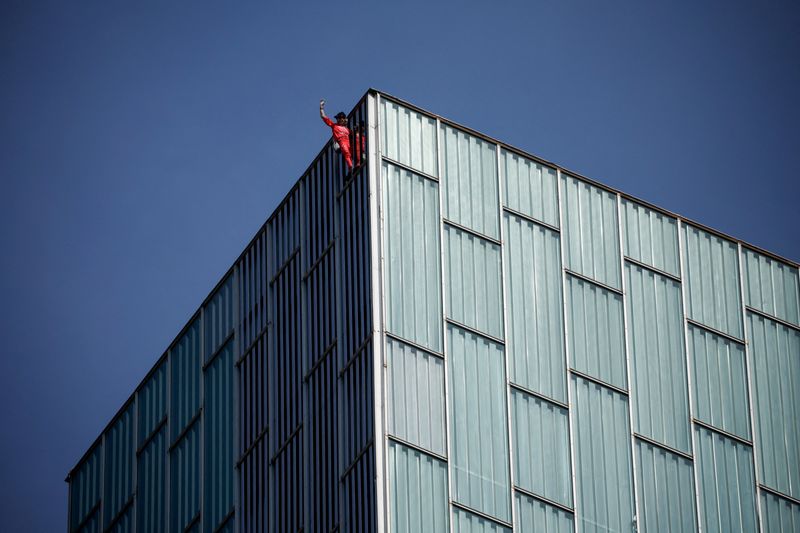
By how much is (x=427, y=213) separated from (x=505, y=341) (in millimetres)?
5140

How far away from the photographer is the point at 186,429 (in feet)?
276

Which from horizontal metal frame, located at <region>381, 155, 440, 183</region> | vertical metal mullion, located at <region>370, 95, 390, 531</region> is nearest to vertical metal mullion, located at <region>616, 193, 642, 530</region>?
horizontal metal frame, located at <region>381, 155, 440, 183</region>

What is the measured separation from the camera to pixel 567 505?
7000cm

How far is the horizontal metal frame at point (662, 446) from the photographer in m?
72.6

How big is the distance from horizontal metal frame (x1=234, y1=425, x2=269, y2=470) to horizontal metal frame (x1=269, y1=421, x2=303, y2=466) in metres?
1.22

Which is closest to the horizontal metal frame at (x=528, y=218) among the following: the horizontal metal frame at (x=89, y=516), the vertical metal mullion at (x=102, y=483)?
the vertical metal mullion at (x=102, y=483)

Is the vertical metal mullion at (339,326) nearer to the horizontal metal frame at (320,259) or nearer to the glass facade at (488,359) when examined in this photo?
the glass facade at (488,359)

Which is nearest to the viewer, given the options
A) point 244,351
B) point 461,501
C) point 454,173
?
point 461,501

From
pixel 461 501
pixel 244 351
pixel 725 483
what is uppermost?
pixel 244 351

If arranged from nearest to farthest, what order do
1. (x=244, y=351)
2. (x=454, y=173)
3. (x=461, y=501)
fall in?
(x=461, y=501), (x=454, y=173), (x=244, y=351)

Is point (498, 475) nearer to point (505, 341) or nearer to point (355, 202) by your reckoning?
point (505, 341)

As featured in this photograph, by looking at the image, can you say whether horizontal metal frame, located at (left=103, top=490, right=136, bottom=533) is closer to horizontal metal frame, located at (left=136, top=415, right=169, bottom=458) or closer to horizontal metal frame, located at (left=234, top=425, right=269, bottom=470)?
horizontal metal frame, located at (left=136, top=415, right=169, bottom=458)

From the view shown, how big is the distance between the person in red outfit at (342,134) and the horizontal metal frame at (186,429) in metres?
15.6

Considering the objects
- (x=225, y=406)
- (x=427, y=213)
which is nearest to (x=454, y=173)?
(x=427, y=213)
